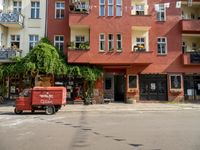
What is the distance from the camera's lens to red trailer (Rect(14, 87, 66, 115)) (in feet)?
68.0

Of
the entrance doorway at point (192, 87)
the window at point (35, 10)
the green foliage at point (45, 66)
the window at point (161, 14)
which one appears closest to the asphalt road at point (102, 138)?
the green foliage at point (45, 66)

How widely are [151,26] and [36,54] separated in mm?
11571

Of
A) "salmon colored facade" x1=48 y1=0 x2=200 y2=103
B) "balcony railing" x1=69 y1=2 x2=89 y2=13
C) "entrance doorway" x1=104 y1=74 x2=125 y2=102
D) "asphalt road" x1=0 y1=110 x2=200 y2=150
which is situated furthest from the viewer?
"entrance doorway" x1=104 y1=74 x2=125 y2=102

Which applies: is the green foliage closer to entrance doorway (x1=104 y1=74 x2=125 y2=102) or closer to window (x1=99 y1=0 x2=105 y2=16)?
entrance doorway (x1=104 y1=74 x2=125 y2=102)

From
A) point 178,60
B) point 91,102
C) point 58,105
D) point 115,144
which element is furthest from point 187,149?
point 178,60

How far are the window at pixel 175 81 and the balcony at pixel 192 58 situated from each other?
1.67 meters

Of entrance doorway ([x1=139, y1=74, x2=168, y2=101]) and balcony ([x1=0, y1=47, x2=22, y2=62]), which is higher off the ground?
balcony ([x1=0, y1=47, x2=22, y2=62])

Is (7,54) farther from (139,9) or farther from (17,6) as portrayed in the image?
(139,9)

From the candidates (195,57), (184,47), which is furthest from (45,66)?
(195,57)

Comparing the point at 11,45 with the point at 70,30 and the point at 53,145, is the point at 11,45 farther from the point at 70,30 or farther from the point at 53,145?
the point at 53,145

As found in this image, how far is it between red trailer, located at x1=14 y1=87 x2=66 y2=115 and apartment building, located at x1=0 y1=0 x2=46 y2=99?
34.9 feet

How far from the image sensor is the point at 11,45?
Result: 31.4 m

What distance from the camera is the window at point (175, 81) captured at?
3123cm

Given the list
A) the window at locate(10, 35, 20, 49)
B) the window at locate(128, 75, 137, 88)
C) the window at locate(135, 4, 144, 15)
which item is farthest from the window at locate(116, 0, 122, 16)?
the window at locate(10, 35, 20, 49)
